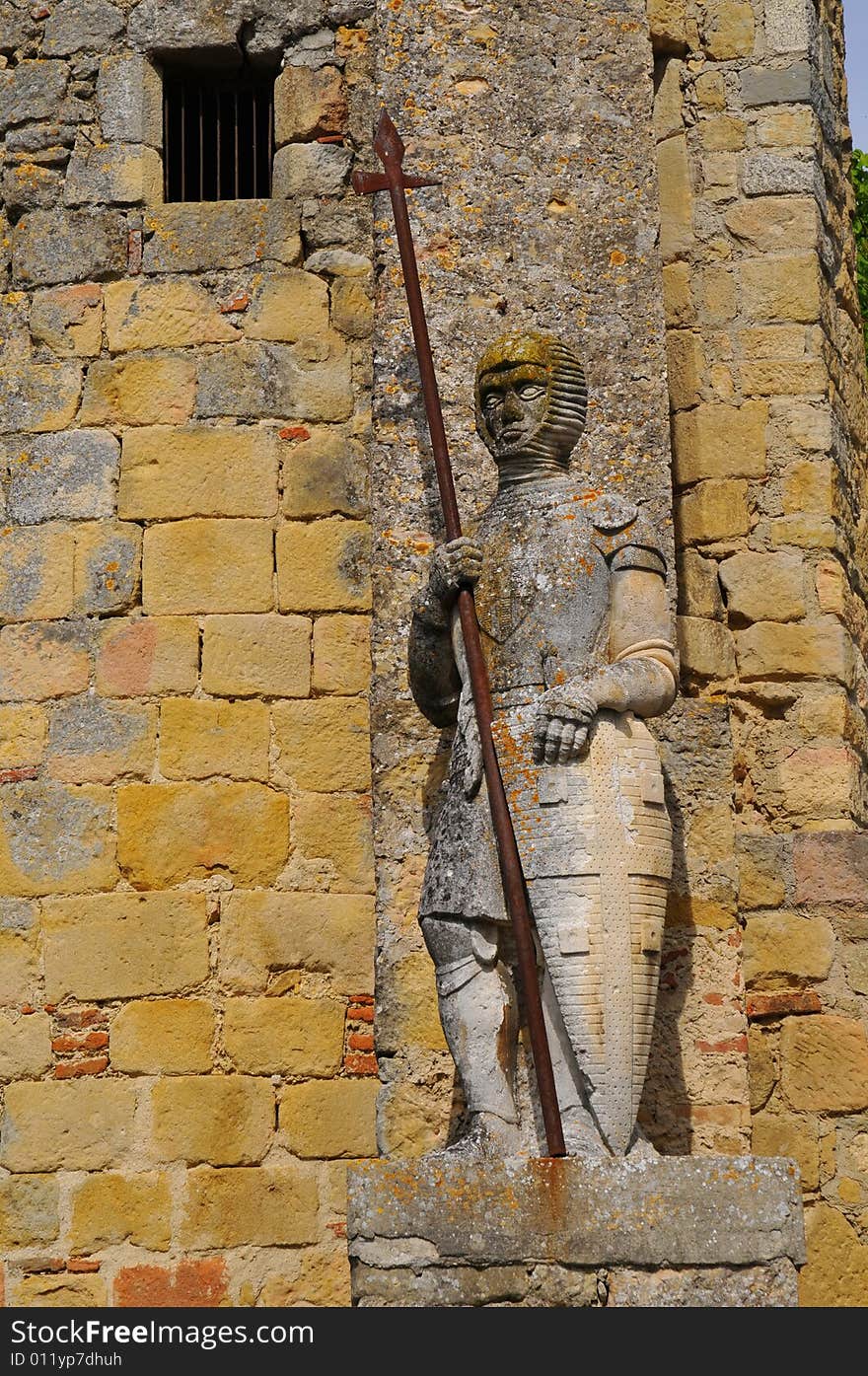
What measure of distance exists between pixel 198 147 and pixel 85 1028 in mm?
2975

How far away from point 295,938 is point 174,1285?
1.05 meters

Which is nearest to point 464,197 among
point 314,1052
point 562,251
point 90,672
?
point 562,251

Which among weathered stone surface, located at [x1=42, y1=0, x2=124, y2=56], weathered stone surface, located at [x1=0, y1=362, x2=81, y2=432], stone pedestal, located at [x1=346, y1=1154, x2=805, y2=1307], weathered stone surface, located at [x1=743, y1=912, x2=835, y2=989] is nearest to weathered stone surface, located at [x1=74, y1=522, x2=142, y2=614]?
weathered stone surface, located at [x1=0, y1=362, x2=81, y2=432]

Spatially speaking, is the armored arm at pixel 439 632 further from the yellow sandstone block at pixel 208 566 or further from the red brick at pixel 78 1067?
the red brick at pixel 78 1067

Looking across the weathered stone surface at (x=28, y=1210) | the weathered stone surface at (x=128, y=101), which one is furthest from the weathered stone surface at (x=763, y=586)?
the weathered stone surface at (x=28, y=1210)

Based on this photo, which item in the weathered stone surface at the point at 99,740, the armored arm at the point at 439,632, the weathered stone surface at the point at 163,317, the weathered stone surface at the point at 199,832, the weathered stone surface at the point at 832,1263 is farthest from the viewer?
the weathered stone surface at the point at 163,317

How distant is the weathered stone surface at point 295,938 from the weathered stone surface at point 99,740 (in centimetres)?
53

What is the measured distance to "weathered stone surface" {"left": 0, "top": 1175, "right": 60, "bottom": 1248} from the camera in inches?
247

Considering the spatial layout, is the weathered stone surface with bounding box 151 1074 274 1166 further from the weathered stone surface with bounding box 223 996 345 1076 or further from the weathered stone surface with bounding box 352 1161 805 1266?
the weathered stone surface with bounding box 352 1161 805 1266

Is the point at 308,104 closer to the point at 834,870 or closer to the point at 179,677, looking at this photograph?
the point at 179,677

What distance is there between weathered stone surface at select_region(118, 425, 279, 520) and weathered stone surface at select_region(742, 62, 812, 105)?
192 centimetres

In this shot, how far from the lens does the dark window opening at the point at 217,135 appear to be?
7266mm

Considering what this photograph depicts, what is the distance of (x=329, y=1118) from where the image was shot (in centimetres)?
630

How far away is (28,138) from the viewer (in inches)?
282
